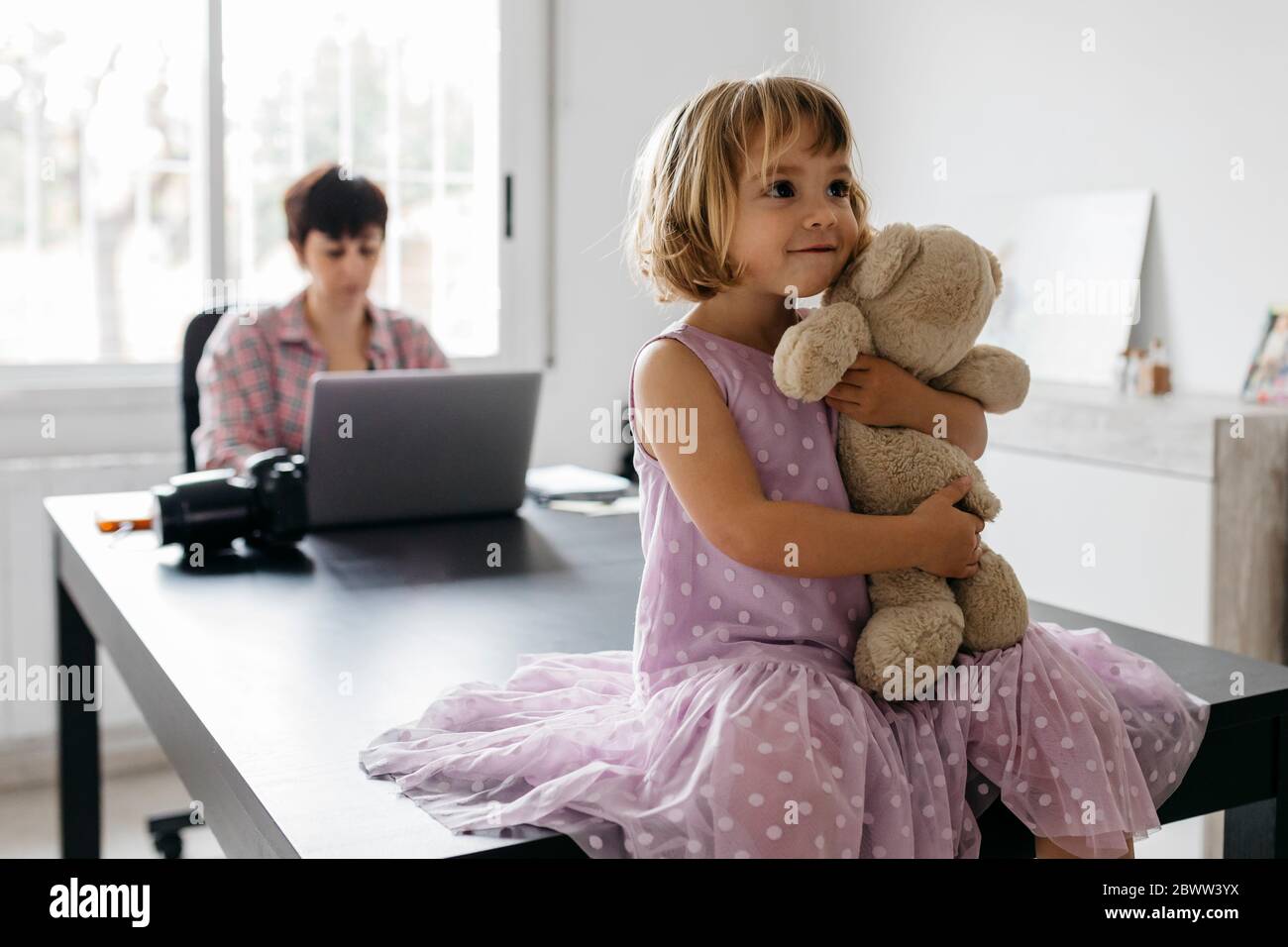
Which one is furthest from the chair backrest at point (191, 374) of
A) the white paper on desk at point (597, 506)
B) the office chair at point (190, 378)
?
the white paper on desk at point (597, 506)

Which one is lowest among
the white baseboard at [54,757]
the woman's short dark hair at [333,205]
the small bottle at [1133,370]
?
the white baseboard at [54,757]

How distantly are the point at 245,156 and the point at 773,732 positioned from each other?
110 inches

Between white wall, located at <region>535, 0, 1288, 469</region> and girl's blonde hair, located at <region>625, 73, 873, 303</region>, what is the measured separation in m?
2.06

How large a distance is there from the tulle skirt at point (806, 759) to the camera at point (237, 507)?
2.47 ft

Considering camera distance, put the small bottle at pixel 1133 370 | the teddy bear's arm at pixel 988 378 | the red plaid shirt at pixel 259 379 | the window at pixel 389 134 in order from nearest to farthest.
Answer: the teddy bear's arm at pixel 988 378 < the red plaid shirt at pixel 259 379 < the small bottle at pixel 1133 370 < the window at pixel 389 134

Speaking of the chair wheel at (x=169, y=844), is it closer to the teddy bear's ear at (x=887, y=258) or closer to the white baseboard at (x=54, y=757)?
the white baseboard at (x=54, y=757)

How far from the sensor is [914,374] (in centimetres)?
109

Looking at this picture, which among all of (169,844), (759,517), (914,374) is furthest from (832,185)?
(169,844)

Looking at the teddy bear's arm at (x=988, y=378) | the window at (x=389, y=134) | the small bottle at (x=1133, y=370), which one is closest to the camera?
the teddy bear's arm at (x=988, y=378)

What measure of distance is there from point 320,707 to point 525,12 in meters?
2.89

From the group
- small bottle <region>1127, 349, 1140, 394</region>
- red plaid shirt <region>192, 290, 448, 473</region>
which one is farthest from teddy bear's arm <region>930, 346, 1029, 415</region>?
small bottle <region>1127, 349, 1140, 394</region>

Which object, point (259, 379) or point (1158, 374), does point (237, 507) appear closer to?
point (259, 379)

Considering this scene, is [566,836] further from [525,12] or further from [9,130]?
[525,12]

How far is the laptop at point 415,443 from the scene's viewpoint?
174 cm
